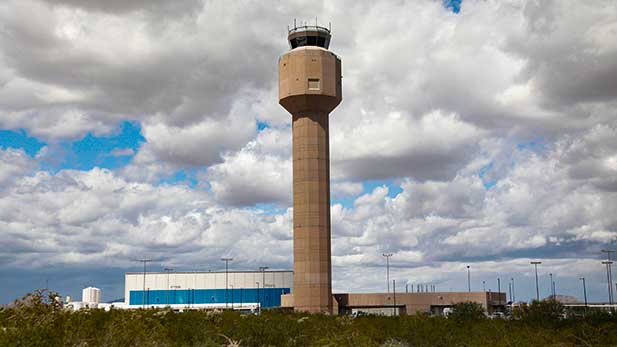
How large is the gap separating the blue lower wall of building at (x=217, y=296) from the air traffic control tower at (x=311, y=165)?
68.9m

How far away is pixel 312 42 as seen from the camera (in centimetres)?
9712

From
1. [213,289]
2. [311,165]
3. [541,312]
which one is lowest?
[541,312]

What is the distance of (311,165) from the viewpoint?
9238cm

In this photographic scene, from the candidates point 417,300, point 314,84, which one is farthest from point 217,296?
point 314,84

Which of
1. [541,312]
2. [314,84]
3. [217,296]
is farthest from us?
[217,296]

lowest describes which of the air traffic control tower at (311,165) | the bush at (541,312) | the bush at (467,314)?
the bush at (467,314)

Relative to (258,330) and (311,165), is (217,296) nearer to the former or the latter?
(311,165)

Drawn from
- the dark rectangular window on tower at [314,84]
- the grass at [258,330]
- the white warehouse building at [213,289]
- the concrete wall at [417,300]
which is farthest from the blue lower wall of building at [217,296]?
the grass at [258,330]

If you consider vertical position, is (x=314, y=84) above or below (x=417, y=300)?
above

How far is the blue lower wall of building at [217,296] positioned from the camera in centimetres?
16112

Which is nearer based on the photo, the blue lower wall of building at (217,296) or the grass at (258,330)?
the grass at (258,330)

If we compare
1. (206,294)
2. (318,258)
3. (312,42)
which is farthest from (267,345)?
(206,294)

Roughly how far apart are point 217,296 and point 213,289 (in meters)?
2.00

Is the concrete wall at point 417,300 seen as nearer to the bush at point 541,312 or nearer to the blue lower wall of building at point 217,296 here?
the bush at point 541,312
